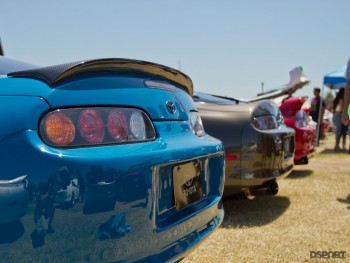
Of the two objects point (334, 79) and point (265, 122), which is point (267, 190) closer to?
point (265, 122)

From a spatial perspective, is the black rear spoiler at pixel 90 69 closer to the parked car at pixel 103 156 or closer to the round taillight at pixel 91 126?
the parked car at pixel 103 156

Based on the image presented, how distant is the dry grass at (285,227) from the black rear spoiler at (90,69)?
4.52 feet

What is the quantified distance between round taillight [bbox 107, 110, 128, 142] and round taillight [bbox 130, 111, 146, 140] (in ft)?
0.13

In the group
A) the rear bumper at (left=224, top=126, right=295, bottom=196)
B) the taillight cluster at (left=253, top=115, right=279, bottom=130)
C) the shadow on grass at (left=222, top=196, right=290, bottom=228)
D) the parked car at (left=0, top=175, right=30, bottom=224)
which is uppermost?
the taillight cluster at (left=253, top=115, right=279, bottom=130)

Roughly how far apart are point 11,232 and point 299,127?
513 centimetres

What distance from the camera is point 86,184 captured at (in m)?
1.27

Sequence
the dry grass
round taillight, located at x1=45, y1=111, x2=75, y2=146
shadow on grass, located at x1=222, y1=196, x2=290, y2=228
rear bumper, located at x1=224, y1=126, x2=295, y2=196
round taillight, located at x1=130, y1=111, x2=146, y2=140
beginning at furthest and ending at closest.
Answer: shadow on grass, located at x1=222, y1=196, x2=290, y2=228 < rear bumper, located at x1=224, y1=126, x2=295, y2=196 < the dry grass < round taillight, located at x1=130, y1=111, x2=146, y2=140 < round taillight, located at x1=45, y1=111, x2=75, y2=146

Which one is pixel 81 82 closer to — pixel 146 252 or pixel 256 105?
pixel 146 252

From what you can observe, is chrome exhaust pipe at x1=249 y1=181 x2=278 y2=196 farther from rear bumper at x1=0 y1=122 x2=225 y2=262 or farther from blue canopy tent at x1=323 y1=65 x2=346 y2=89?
blue canopy tent at x1=323 y1=65 x2=346 y2=89

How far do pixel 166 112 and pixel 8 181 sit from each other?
788 millimetres

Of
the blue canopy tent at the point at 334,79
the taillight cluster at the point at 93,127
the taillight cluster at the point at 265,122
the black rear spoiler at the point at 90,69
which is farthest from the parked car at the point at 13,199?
the blue canopy tent at the point at 334,79

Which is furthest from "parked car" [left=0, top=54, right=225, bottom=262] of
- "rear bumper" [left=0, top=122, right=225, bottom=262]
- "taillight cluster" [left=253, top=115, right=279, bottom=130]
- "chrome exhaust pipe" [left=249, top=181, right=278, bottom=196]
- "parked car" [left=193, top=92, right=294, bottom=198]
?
"chrome exhaust pipe" [left=249, top=181, right=278, bottom=196]

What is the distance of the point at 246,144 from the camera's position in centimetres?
339

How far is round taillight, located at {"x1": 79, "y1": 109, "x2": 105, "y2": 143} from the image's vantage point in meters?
1.37
